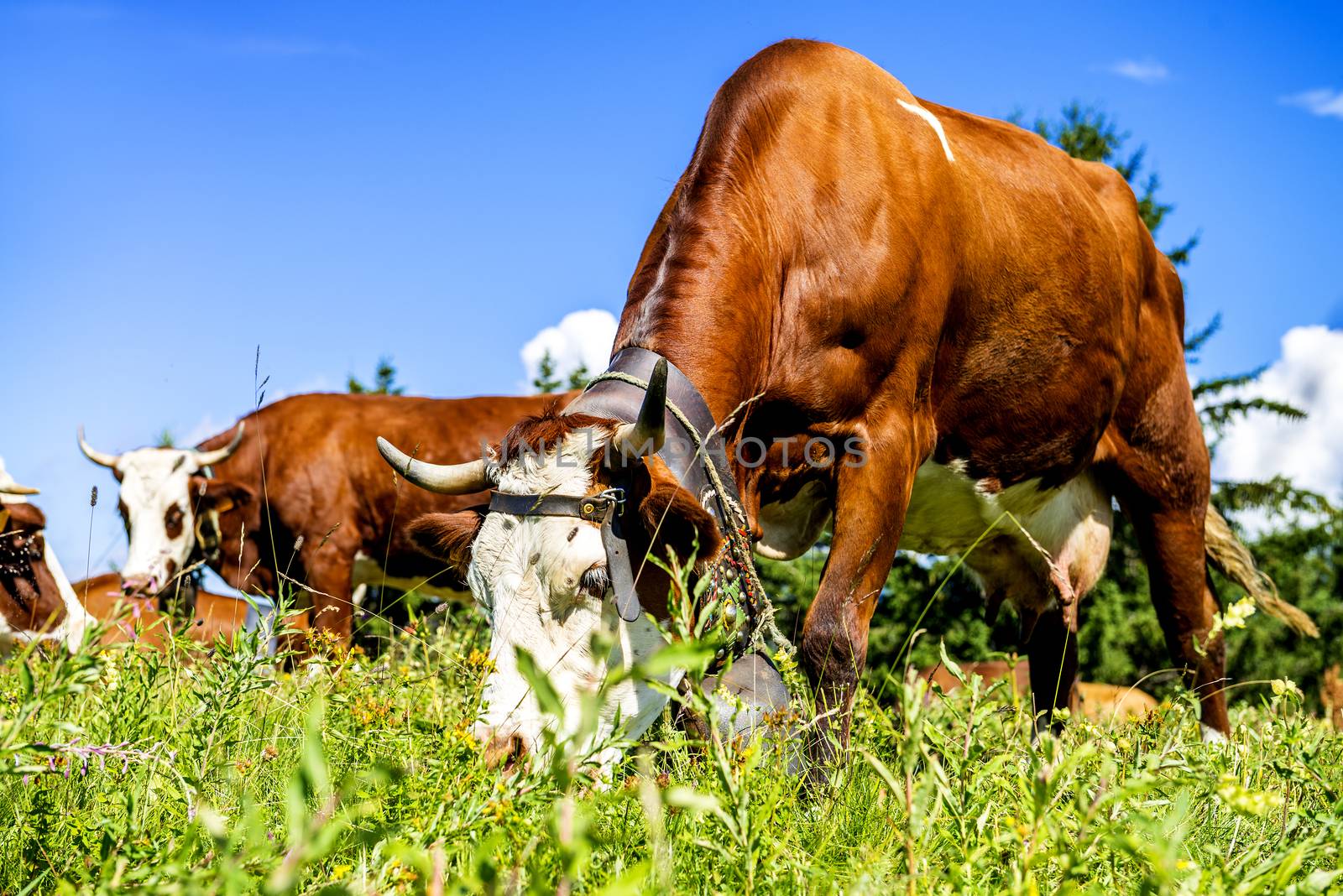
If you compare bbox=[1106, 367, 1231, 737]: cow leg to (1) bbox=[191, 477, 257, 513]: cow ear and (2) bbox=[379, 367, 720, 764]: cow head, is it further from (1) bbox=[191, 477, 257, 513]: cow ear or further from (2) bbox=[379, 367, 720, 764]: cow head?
(1) bbox=[191, 477, 257, 513]: cow ear

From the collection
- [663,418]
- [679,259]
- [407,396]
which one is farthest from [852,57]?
[407,396]

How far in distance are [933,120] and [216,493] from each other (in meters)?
6.58

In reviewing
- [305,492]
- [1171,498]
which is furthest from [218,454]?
[1171,498]

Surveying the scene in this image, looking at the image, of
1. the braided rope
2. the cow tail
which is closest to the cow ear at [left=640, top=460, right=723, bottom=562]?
the braided rope

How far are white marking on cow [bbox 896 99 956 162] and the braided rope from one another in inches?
69.4

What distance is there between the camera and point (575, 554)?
2.88 m

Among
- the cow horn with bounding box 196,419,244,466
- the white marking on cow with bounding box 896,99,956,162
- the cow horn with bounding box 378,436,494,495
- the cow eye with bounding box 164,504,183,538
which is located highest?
the white marking on cow with bounding box 896,99,956,162

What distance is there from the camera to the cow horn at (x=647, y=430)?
2.91 m

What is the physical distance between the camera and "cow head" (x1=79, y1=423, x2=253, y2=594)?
8.42 m

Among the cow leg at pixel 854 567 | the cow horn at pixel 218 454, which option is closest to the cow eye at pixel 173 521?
the cow horn at pixel 218 454

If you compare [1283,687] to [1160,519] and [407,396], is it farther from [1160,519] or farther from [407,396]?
[407,396]

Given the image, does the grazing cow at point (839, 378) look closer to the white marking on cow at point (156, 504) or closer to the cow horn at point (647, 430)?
the cow horn at point (647, 430)

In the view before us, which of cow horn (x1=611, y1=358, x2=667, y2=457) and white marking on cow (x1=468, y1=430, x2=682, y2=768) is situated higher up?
cow horn (x1=611, y1=358, x2=667, y2=457)

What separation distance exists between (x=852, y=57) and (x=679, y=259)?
133cm
